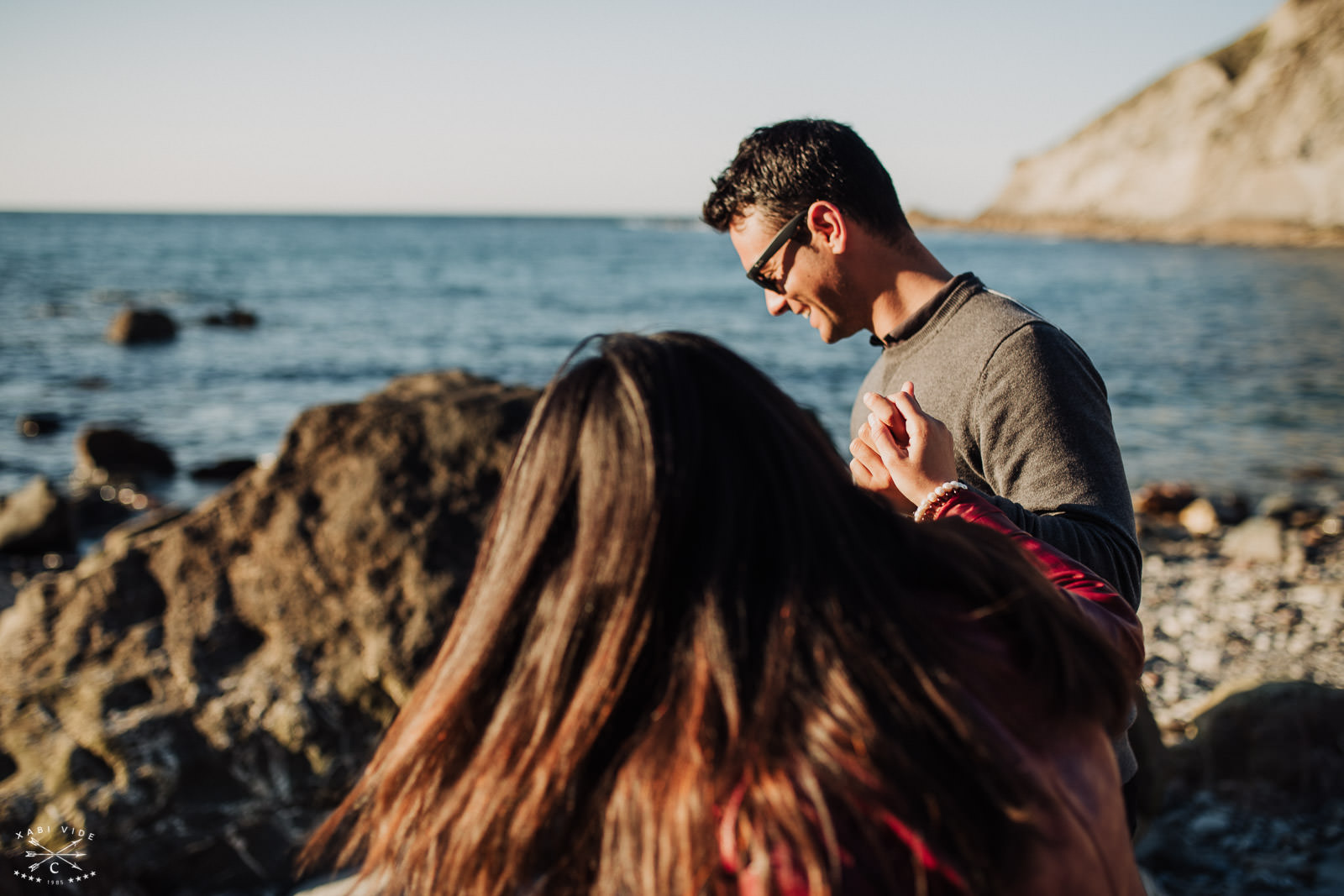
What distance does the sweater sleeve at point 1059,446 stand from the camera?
2207 millimetres

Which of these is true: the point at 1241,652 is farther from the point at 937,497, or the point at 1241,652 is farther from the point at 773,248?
the point at 937,497

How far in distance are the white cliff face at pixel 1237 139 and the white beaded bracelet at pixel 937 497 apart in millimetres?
70973

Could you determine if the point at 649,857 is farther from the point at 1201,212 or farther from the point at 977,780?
the point at 1201,212

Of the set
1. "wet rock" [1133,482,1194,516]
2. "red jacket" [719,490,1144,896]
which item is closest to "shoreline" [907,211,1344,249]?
"wet rock" [1133,482,1194,516]

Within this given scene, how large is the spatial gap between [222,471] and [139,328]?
13.5m

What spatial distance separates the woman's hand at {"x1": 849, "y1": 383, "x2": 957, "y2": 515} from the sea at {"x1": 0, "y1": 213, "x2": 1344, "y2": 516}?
652 millimetres

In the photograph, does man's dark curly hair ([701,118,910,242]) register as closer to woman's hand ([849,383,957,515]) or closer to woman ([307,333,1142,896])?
woman's hand ([849,383,957,515])

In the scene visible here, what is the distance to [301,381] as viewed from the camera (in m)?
17.9

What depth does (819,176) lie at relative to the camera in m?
2.82

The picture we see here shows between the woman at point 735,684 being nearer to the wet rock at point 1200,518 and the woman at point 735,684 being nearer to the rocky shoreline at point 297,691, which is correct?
the rocky shoreline at point 297,691

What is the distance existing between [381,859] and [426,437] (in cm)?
361

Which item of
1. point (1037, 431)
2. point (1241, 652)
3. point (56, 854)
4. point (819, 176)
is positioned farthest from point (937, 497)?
point (1241, 652)

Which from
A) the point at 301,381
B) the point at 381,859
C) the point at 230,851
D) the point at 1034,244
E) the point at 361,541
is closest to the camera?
the point at 381,859

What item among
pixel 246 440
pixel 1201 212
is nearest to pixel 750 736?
pixel 246 440
